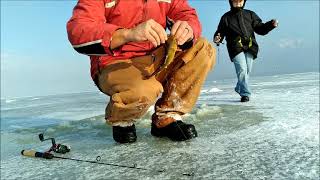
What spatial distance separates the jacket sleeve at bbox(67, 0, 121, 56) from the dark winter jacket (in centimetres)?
374

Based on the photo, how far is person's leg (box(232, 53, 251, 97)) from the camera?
5687 millimetres

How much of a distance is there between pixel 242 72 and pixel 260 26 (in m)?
0.92

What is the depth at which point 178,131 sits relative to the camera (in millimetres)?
2627

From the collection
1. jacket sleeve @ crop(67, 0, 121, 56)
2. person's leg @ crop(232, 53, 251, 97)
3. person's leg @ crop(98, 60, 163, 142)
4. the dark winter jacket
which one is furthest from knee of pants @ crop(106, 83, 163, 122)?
the dark winter jacket

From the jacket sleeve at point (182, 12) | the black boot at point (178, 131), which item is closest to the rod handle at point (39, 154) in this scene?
the black boot at point (178, 131)

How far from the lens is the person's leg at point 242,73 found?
569 centimetres

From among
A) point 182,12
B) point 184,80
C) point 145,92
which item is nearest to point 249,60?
point 182,12

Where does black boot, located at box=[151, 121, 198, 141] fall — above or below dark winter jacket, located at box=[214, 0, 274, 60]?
below

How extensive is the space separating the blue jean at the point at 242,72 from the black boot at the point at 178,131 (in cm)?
315

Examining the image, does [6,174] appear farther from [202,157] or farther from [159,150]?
[202,157]

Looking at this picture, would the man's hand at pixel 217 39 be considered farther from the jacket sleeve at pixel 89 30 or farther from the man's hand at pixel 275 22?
the jacket sleeve at pixel 89 30

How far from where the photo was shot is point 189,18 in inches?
117

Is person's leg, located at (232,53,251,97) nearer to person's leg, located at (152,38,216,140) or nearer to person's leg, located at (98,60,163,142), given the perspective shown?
person's leg, located at (152,38,216,140)

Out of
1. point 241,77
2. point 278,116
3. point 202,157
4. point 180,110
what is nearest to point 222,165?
point 202,157
